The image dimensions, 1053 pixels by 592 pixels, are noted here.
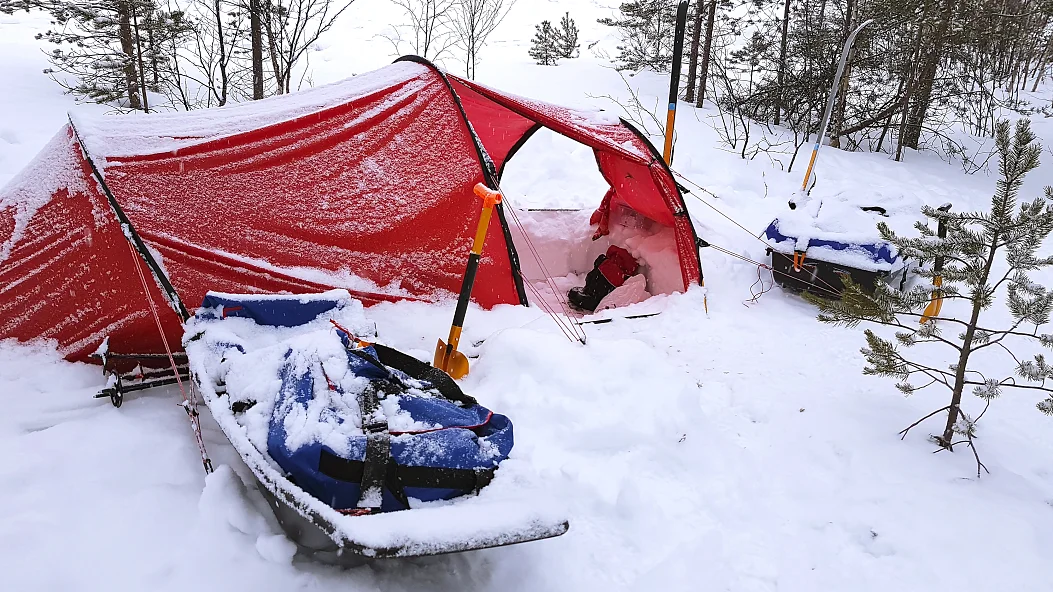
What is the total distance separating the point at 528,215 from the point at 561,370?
2796mm

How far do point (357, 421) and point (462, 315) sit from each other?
1.07m

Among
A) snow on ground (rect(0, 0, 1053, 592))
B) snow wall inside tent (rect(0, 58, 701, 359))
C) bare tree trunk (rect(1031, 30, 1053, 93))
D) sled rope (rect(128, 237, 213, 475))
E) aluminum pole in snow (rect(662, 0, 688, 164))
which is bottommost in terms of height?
snow on ground (rect(0, 0, 1053, 592))

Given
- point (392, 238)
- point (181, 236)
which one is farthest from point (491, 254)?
point (181, 236)

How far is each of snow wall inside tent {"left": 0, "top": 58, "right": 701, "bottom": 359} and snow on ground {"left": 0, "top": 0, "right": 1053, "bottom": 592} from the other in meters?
0.26

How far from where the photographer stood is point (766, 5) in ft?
48.5

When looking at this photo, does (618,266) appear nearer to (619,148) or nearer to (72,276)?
(619,148)

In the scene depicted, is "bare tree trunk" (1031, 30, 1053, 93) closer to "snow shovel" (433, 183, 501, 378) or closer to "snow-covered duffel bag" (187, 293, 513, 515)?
"snow shovel" (433, 183, 501, 378)

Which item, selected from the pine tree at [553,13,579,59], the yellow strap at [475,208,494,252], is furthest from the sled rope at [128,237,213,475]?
the pine tree at [553,13,579,59]

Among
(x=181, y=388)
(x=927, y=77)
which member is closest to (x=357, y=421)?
(x=181, y=388)

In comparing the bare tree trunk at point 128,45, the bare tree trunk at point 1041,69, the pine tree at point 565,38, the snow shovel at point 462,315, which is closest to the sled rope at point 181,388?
the snow shovel at point 462,315

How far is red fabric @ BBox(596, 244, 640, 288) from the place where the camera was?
479 centimetres

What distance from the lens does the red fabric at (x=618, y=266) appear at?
4793 mm

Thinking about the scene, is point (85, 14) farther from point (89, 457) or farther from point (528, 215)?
point (89, 457)

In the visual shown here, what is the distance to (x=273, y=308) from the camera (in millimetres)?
2699
